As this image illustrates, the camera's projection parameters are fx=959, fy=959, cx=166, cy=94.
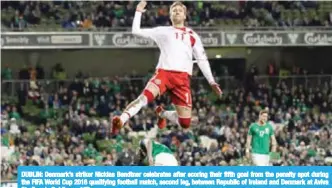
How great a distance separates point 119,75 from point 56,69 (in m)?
2.95

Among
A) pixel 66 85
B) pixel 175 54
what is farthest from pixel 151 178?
pixel 66 85

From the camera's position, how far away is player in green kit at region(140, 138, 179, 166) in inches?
484

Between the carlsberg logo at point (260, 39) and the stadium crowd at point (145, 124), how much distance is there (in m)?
1.80

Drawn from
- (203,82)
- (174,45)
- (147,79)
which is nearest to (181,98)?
(174,45)

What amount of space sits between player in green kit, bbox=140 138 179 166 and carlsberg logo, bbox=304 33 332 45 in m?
22.0

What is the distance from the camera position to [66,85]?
3472 cm

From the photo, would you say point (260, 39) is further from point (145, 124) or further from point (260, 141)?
point (260, 141)

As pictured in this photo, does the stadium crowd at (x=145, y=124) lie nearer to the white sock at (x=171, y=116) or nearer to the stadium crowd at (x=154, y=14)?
the stadium crowd at (x=154, y=14)

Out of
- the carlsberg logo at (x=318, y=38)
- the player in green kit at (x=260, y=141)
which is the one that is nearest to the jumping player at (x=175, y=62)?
the player in green kit at (x=260, y=141)

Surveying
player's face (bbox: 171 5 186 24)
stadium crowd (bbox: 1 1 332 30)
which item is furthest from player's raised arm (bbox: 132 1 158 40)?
stadium crowd (bbox: 1 1 332 30)

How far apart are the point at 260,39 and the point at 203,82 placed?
2.60m

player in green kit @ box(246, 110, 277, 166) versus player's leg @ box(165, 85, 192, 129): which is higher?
player's leg @ box(165, 85, 192, 129)

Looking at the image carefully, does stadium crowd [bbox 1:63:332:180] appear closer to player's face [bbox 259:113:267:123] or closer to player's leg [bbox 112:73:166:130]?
player's face [bbox 259:113:267:123]

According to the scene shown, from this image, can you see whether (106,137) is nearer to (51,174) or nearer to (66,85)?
(66,85)
